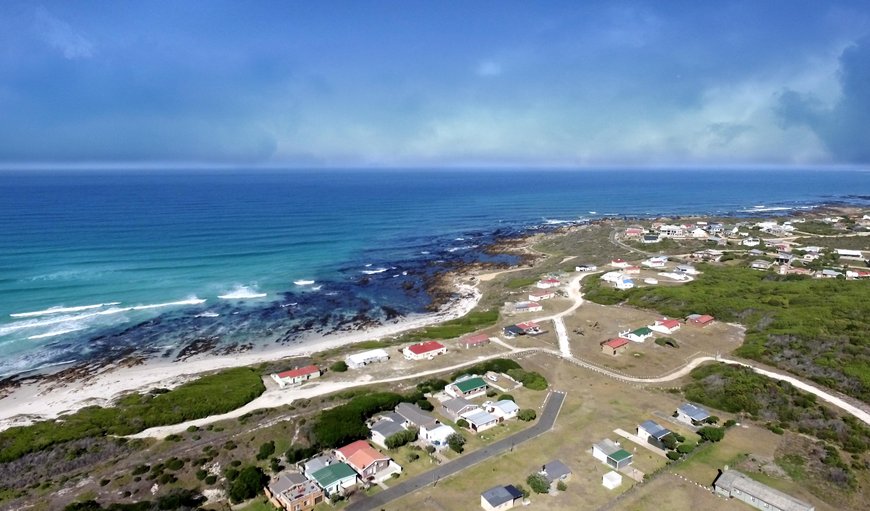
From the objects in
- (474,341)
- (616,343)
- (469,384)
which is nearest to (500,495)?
(469,384)

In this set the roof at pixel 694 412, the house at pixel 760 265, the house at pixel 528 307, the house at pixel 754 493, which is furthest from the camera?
the house at pixel 760 265

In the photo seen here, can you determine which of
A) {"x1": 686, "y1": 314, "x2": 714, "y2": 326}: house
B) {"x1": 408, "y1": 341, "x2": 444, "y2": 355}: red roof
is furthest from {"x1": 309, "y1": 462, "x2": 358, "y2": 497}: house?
{"x1": 686, "y1": 314, "x2": 714, "y2": 326}: house

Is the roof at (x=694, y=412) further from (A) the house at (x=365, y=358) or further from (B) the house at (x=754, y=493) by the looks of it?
(A) the house at (x=365, y=358)

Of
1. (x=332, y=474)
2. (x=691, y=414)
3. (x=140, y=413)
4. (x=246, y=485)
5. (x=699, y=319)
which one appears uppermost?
(x=246, y=485)

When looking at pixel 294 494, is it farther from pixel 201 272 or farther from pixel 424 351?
pixel 201 272

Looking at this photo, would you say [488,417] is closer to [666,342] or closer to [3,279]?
[666,342]

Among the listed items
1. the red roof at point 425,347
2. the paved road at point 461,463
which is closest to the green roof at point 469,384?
the paved road at point 461,463

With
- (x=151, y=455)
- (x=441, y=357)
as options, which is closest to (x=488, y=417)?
(x=441, y=357)
